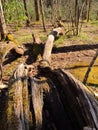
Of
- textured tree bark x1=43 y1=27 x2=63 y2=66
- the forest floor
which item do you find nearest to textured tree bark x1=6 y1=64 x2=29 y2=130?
the forest floor

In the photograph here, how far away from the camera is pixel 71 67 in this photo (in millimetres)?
7910

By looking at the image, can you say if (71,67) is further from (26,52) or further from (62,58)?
(26,52)

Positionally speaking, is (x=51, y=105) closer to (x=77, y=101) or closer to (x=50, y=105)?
(x=50, y=105)

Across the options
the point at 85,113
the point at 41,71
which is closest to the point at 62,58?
the point at 41,71

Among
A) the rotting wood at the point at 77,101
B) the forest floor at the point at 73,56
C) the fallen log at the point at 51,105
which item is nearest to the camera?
the rotting wood at the point at 77,101

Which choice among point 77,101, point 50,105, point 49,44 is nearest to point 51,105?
point 50,105

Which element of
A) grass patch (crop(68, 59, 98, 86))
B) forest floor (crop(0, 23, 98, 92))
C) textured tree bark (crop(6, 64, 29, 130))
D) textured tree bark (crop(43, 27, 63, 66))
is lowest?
grass patch (crop(68, 59, 98, 86))

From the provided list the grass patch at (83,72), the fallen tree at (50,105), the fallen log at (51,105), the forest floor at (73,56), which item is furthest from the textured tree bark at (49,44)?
the fallen log at (51,105)

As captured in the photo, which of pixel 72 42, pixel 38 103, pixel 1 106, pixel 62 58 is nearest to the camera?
pixel 38 103

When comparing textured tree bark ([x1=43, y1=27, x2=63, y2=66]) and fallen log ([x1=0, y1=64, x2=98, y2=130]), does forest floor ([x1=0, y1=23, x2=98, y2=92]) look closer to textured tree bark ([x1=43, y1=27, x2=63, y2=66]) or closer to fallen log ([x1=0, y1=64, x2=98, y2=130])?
textured tree bark ([x1=43, y1=27, x2=63, y2=66])

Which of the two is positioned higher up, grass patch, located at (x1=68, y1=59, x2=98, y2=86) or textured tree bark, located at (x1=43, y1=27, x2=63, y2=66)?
textured tree bark, located at (x1=43, y1=27, x2=63, y2=66)

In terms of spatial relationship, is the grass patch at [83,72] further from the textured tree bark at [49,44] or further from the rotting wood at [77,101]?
the rotting wood at [77,101]

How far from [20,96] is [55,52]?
184 inches

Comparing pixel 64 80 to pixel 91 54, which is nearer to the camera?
pixel 64 80
